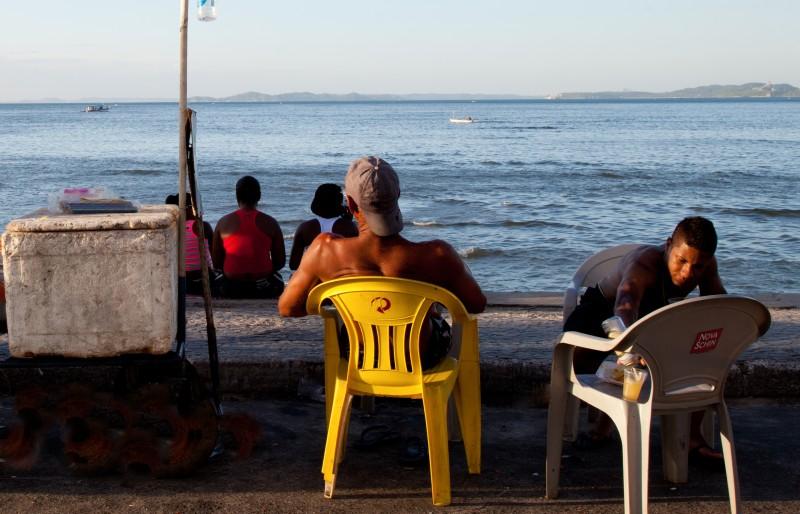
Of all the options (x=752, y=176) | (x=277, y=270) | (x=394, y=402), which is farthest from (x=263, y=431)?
(x=752, y=176)

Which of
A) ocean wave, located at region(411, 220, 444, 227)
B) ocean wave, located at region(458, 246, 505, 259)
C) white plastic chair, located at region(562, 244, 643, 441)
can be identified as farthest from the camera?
ocean wave, located at region(411, 220, 444, 227)

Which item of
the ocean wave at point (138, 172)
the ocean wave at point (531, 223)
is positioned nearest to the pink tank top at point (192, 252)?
the ocean wave at point (531, 223)

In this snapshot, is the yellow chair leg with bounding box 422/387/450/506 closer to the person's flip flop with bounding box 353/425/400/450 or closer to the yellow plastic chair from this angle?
the yellow plastic chair

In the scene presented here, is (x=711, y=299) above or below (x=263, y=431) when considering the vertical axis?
above

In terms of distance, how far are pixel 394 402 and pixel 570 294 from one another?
1.10 meters

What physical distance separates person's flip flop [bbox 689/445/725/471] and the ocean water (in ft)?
30.3

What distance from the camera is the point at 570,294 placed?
15.5ft

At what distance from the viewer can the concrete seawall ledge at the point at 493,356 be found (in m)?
5.09

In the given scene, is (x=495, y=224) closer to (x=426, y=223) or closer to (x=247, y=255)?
(x=426, y=223)

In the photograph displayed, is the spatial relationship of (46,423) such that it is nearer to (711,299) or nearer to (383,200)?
(383,200)

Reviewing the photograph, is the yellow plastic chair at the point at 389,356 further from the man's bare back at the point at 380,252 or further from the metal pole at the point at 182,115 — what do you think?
the metal pole at the point at 182,115

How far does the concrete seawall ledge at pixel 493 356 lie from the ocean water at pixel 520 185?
24.2 ft

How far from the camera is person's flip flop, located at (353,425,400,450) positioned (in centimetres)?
436

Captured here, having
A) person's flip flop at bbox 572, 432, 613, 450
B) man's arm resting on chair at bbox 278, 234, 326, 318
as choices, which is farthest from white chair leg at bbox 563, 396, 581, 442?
man's arm resting on chair at bbox 278, 234, 326, 318
